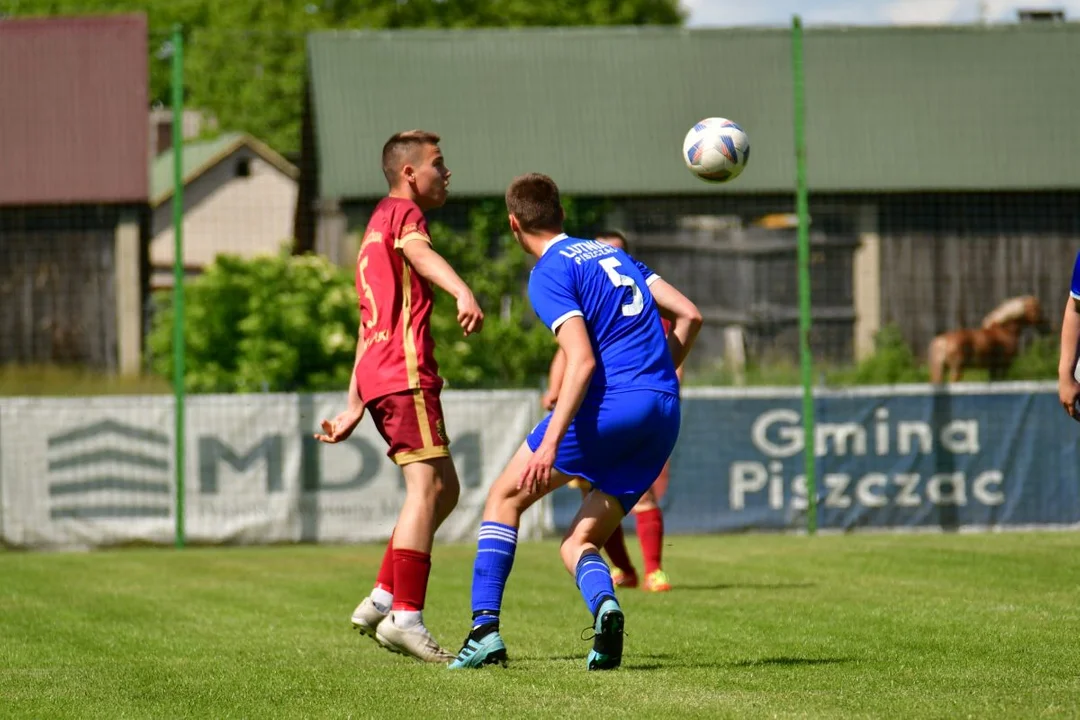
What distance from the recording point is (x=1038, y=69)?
78.4ft

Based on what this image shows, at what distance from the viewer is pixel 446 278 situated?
21.8ft

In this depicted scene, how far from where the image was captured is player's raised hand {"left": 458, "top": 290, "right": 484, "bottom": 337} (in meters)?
6.27

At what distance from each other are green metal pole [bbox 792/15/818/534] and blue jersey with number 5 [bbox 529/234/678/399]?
946cm

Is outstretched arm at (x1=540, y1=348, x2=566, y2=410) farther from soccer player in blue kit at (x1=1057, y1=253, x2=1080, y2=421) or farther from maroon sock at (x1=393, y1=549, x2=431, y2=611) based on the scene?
soccer player in blue kit at (x1=1057, y1=253, x2=1080, y2=421)

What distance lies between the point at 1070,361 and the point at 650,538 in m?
3.56

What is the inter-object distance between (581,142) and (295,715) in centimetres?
1783

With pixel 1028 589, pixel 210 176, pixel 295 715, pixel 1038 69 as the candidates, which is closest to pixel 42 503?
pixel 1028 589

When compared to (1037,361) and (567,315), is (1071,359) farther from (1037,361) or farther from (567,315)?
(1037,361)

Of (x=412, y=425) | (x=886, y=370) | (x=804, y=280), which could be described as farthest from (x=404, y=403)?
(x=886, y=370)

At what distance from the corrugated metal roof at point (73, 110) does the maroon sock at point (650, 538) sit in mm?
13658

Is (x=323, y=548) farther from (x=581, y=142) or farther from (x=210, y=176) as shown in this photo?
(x=210, y=176)

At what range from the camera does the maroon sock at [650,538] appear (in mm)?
10516

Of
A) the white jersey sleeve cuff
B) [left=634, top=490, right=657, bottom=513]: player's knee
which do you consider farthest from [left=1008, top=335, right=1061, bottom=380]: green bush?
the white jersey sleeve cuff

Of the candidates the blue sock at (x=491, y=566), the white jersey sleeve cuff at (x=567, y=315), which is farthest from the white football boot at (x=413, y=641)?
the white jersey sleeve cuff at (x=567, y=315)
